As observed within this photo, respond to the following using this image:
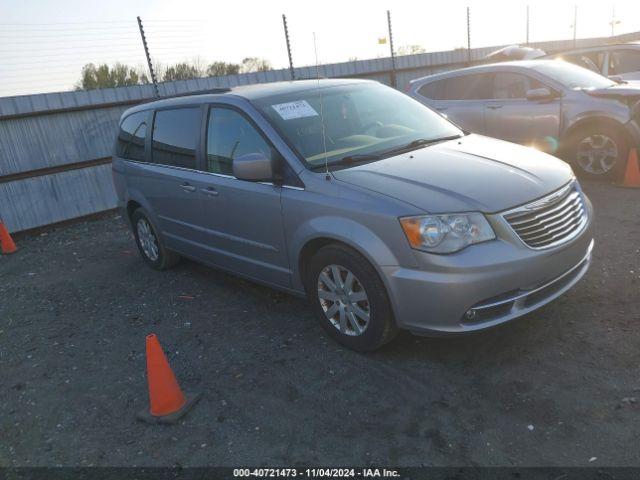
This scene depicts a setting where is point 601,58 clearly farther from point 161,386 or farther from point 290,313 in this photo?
point 161,386

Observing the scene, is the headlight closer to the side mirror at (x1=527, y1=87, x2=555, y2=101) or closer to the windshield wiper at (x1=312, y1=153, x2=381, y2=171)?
the windshield wiper at (x1=312, y1=153, x2=381, y2=171)

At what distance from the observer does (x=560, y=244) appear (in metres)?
3.31

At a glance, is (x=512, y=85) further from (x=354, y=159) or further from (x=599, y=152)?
(x=354, y=159)

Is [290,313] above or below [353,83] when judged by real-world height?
below

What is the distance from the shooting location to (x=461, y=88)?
319 inches

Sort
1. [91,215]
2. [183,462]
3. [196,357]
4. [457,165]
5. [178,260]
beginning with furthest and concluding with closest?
1. [91,215]
2. [178,260]
3. [196,357]
4. [457,165]
5. [183,462]

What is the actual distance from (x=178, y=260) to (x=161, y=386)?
9.19ft

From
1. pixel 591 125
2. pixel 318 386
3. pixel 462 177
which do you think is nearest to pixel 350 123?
pixel 462 177

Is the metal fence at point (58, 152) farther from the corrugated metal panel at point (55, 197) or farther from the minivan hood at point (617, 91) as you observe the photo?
the minivan hood at point (617, 91)

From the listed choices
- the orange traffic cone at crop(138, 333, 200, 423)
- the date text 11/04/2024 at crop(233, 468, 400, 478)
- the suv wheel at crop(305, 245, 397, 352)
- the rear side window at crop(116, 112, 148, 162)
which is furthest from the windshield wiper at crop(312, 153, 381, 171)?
the rear side window at crop(116, 112, 148, 162)

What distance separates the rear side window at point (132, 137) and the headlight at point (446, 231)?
345cm

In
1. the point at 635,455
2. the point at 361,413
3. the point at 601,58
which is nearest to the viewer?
the point at 635,455

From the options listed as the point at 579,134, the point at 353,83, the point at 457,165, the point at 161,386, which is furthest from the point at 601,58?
the point at 161,386

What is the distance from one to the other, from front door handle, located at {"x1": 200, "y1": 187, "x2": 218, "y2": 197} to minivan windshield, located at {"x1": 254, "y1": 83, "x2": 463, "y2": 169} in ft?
2.58
